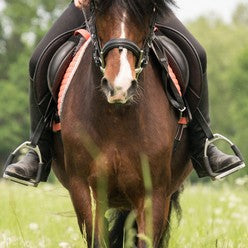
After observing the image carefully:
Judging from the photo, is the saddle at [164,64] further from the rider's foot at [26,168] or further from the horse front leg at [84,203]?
the horse front leg at [84,203]

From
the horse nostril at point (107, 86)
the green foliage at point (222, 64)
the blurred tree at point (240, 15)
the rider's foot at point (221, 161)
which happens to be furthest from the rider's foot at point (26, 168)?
the blurred tree at point (240, 15)

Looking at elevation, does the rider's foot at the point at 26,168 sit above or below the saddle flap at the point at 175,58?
below

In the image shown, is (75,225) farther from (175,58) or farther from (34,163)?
(175,58)

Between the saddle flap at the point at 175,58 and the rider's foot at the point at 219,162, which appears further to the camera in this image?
the rider's foot at the point at 219,162

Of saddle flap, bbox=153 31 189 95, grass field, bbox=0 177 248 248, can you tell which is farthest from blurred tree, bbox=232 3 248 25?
saddle flap, bbox=153 31 189 95

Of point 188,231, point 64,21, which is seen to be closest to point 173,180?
point 64,21

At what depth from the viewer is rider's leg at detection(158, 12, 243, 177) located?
26.9 feet

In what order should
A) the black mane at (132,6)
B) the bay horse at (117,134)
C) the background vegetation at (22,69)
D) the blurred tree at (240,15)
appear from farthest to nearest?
the blurred tree at (240,15), the background vegetation at (22,69), the bay horse at (117,134), the black mane at (132,6)

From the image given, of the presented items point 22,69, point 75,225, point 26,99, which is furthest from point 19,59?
point 75,225

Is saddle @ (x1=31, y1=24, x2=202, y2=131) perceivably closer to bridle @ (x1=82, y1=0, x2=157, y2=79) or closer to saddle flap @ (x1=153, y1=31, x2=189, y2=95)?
saddle flap @ (x1=153, y1=31, x2=189, y2=95)

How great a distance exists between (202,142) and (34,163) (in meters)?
1.48

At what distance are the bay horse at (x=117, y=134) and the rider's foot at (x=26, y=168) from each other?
108 centimetres

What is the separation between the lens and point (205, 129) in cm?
815

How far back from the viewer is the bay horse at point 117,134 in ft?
21.3
